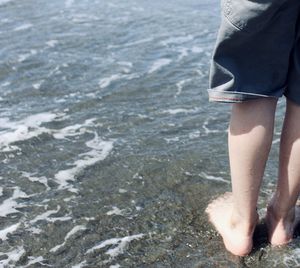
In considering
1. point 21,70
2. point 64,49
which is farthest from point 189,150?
point 64,49

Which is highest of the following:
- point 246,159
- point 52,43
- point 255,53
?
point 255,53

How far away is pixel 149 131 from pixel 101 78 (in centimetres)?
121

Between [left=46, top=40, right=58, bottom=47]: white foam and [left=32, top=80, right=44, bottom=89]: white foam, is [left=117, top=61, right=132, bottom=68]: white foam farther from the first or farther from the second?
[left=46, top=40, right=58, bottom=47]: white foam

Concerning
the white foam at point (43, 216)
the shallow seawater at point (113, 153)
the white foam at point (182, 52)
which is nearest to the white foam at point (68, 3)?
the shallow seawater at point (113, 153)

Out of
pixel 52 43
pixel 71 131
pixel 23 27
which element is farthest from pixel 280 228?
pixel 23 27

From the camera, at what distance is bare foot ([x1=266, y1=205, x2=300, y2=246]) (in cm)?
251

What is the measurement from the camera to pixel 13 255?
246 centimetres

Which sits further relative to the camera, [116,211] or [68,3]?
[68,3]

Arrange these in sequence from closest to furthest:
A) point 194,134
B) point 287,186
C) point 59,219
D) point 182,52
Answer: point 287,186, point 59,219, point 194,134, point 182,52

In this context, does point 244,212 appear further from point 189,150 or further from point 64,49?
point 64,49

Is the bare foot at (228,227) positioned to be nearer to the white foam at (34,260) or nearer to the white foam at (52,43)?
the white foam at (34,260)

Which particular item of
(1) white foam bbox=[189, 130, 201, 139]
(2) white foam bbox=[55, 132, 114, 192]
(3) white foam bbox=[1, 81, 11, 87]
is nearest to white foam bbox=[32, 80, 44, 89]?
(3) white foam bbox=[1, 81, 11, 87]

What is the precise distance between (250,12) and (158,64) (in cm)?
300

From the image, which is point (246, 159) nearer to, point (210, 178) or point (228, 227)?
point (228, 227)
